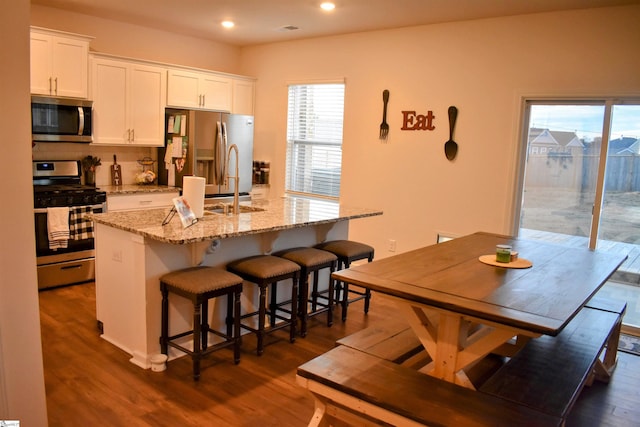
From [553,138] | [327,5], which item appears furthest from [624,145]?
[327,5]

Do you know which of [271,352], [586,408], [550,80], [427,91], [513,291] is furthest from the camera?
[427,91]

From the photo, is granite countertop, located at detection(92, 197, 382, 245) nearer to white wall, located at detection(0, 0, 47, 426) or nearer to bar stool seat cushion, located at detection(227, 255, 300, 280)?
bar stool seat cushion, located at detection(227, 255, 300, 280)

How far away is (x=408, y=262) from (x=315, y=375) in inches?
30.9

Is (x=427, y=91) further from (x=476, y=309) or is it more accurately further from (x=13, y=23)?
(x=13, y=23)

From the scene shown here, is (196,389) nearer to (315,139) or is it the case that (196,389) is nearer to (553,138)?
(553,138)

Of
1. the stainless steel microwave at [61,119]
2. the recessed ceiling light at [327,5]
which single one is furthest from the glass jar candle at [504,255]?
the stainless steel microwave at [61,119]

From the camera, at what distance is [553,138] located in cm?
442

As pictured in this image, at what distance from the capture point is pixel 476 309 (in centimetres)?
195

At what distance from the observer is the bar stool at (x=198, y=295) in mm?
2934

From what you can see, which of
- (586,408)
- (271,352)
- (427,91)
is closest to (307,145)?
(427,91)

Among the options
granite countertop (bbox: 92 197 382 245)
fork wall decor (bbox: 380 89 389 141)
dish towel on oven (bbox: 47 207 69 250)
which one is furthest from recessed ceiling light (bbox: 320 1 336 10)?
dish towel on oven (bbox: 47 207 69 250)

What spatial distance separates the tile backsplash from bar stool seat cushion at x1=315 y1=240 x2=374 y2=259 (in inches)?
106

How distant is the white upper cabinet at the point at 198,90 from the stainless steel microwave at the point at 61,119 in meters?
0.96

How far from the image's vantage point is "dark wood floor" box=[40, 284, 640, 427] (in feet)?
8.59
